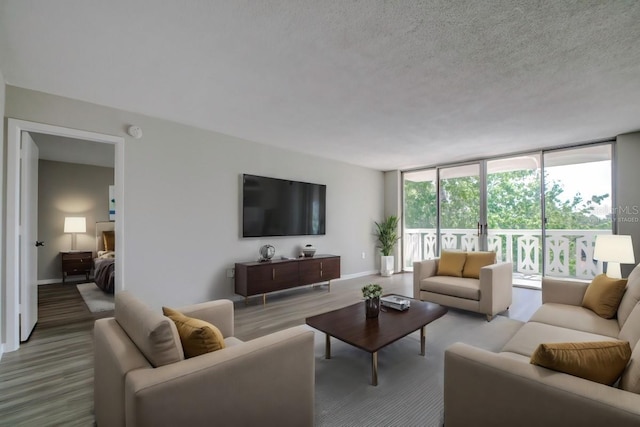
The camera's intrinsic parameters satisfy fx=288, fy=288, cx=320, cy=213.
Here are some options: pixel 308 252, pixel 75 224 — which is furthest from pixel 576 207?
pixel 75 224

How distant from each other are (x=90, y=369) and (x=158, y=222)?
5.32 feet

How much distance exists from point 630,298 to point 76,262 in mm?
7856

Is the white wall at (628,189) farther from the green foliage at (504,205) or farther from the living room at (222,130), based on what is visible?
the green foliage at (504,205)

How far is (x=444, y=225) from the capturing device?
599 centimetres

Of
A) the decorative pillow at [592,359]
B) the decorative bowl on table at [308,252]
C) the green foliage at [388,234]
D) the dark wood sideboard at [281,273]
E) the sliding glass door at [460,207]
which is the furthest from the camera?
the green foliage at [388,234]

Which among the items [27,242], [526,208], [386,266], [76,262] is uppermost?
[526,208]

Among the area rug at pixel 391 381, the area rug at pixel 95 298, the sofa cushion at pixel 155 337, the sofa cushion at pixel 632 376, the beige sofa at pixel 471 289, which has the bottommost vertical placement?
the area rug at pixel 95 298

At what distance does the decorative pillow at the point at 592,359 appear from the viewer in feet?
3.75

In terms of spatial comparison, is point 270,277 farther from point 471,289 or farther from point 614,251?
point 614,251

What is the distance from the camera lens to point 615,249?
3152mm

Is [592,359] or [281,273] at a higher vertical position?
[592,359]

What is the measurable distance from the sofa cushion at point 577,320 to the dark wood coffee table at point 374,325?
31.3 inches

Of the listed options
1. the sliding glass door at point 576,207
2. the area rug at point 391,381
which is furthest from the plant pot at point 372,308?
the sliding glass door at point 576,207

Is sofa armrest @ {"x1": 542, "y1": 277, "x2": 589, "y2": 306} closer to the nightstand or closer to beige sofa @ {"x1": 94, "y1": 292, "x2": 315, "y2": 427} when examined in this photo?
beige sofa @ {"x1": 94, "y1": 292, "x2": 315, "y2": 427}
